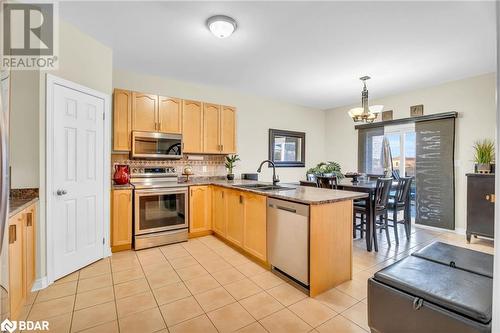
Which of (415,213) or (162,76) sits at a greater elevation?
(162,76)

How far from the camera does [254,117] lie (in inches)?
201

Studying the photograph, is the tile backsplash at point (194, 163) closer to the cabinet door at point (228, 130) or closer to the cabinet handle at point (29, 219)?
the cabinet door at point (228, 130)

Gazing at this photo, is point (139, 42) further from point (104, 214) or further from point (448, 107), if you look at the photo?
point (448, 107)

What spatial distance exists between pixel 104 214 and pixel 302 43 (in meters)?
3.19

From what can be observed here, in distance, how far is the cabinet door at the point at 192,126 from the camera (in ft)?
12.8

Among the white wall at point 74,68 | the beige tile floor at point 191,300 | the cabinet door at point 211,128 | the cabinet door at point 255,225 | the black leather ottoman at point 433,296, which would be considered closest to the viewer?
the black leather ottoman at point 433,296

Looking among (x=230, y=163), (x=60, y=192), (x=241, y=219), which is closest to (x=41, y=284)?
(x=60, y=192)

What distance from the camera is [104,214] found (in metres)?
2.91

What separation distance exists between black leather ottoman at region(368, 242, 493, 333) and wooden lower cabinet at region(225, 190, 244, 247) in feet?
5.80

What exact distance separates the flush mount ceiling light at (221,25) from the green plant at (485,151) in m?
4.08

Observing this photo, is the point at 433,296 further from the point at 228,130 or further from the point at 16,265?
the point at 228,130

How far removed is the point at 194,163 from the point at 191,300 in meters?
2.64

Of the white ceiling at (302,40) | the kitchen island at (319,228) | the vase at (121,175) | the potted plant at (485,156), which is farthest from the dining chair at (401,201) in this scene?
the vase at (121,175)

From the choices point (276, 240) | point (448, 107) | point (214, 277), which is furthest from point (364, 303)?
point (448, 107)
